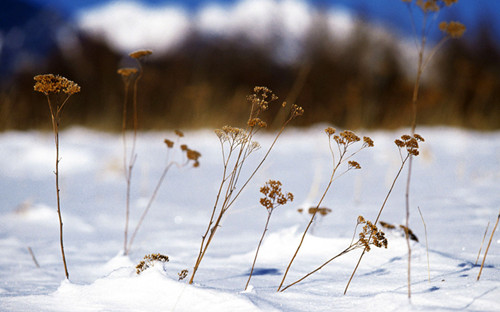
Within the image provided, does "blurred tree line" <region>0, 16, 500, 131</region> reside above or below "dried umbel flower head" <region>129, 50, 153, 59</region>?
above

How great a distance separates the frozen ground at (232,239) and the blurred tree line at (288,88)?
2.46 m

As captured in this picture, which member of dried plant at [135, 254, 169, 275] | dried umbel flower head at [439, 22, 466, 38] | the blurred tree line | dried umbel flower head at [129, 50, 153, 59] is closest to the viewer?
dried plant at [135, 254, 169, 275]

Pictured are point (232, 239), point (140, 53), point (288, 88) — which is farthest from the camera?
A: point (288, 88)

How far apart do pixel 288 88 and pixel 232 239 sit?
399 inches

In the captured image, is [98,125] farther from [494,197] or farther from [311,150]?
[494,197]

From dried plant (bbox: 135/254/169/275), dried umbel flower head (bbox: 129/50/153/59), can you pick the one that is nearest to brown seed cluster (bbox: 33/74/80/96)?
dried umbel flower head (bbox: 129/50/153/59)

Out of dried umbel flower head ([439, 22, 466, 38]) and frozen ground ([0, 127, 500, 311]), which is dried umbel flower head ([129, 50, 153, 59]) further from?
dried umbel flower head ([439, 22, 466, 38])

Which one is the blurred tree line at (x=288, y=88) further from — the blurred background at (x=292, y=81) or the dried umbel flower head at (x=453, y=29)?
the dried umbel flower head at (x=453, y=29)

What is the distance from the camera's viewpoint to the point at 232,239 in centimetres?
221

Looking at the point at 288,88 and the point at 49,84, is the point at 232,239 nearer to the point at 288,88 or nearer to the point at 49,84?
the point at 49,84

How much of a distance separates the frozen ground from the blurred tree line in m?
2.46

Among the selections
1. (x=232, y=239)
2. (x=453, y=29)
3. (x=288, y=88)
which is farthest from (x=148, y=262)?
(x=288, y=88)

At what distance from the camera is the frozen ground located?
117 centimetres

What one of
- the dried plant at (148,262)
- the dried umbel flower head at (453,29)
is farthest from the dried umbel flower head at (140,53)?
the dried umbel flower head at (453,29)
